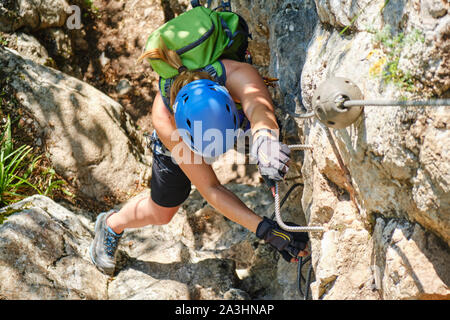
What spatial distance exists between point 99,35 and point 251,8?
3388mm

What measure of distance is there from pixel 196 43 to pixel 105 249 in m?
2.27

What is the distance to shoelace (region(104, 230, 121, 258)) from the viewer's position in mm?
4129

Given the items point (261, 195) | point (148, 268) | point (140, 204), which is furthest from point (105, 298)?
point (261, 195)

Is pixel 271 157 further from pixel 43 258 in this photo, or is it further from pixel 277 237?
pixel 43 258

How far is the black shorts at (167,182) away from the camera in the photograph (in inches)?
145

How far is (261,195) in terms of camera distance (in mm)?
5117

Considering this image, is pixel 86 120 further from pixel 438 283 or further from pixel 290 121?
pixel 438 283

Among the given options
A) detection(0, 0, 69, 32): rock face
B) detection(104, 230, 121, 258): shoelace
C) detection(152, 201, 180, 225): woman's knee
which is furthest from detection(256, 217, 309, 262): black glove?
detection(0, 0, 69, 32): rock face

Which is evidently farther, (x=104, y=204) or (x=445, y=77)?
(x=104, y=204)

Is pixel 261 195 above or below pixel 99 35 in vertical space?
below

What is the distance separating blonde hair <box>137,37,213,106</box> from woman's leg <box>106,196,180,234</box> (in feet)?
4.44

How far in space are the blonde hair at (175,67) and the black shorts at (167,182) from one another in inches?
31.1

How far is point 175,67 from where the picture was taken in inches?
120

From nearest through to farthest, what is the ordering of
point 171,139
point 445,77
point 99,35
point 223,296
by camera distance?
point 445,77, point 171,139, point 223,296, point 99,35
